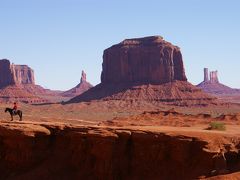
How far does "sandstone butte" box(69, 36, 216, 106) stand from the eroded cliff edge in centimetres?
8187

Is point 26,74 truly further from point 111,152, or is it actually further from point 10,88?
point 111,152

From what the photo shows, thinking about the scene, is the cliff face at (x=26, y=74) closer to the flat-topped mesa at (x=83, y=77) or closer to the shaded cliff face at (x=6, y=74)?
the flat-topped mesa at (x=83, y=77)

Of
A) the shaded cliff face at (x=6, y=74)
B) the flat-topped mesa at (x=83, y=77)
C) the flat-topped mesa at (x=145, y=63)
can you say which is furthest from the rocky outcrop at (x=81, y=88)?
the flat-topped mesa at (x=145, y=63)

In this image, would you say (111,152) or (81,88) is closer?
(111,152)

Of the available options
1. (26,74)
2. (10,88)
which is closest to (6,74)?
(10,88)

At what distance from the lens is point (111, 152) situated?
1919 cm

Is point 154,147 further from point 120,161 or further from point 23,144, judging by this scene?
point 23,144

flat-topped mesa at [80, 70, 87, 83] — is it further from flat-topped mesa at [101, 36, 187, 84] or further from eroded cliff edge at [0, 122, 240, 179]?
eroded cliff edge at [0, 122, 240, 179]

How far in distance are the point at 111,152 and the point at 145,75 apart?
307 feet

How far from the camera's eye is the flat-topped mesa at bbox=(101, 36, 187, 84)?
365 ft

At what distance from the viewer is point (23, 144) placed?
2131 cm

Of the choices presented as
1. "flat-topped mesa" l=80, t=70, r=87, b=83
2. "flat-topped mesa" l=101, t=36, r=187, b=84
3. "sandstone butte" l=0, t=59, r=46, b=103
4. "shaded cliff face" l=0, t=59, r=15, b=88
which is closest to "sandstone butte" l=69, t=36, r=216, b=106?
"flat-topped mesa" l=101, t=36, r=187, b=84

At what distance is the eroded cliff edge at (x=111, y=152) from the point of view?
17.3 meters

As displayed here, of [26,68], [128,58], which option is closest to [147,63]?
[128,58]
